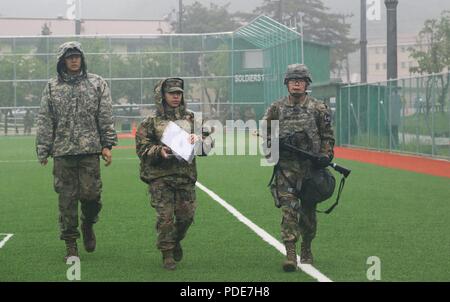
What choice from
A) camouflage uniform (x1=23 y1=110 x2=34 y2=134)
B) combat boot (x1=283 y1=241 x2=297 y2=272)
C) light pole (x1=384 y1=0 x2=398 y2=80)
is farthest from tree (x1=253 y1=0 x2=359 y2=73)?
combat boot (x1=283 y1=241 x2=297 y2=272)

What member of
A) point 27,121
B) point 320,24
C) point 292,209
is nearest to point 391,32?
point 292,209

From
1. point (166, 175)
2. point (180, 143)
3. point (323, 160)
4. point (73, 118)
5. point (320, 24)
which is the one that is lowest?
point (166, 175)

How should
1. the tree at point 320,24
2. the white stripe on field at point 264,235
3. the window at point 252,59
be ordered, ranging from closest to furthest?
the white stripe on field at point 264,235 < the window at point 252,59 < the tree at point 320,24

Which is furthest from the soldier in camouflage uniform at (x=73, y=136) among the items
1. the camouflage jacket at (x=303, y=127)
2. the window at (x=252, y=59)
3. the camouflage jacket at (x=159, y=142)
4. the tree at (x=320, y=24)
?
the tree at (x=320, y=24)

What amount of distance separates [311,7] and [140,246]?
366 feet

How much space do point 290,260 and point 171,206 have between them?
1.20m

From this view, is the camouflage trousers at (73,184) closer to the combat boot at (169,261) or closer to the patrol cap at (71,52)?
the patrol cap at (71,52)

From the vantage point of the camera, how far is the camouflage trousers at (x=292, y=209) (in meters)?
8.94

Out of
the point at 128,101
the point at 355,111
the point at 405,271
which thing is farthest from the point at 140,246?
the point at 128,101

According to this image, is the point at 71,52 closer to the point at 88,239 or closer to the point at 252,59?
the point at 88,239

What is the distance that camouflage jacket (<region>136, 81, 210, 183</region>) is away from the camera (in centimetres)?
903

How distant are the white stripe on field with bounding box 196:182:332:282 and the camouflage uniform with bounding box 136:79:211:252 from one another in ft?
3.85

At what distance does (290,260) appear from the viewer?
8.68 meters

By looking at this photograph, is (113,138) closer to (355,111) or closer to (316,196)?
(316,196)
